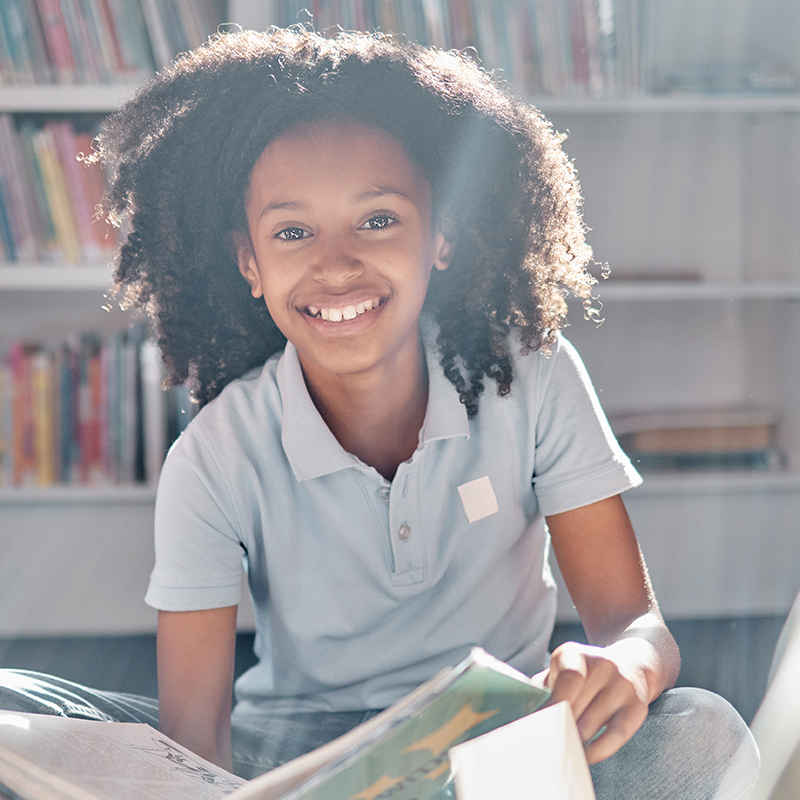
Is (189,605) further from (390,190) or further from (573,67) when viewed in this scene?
(573,67)

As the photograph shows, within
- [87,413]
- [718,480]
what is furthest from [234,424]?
[718,480]

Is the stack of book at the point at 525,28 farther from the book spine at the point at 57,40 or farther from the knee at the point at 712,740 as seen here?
the knee at the point at 712,740

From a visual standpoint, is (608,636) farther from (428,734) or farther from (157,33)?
(157,33)

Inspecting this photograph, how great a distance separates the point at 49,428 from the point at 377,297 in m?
1.10

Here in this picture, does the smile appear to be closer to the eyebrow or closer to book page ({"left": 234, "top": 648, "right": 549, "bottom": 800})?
the eyebrow

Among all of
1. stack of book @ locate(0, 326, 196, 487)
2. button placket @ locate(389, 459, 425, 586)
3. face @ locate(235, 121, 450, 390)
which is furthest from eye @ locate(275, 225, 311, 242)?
stack of book @ locate(0, 326, 196, 487)

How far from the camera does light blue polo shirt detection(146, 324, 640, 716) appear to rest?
87cm

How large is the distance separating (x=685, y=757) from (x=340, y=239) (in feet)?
1.94

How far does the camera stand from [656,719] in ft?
2.27

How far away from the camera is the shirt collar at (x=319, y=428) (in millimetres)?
875

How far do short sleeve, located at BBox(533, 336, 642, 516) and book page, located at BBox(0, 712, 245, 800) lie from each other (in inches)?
17.9

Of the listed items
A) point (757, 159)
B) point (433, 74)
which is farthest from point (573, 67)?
point (433, 74)

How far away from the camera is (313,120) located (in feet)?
2.79

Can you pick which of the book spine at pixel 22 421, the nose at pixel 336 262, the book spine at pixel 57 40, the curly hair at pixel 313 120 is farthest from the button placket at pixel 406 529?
the book spine at pixel 57 40
